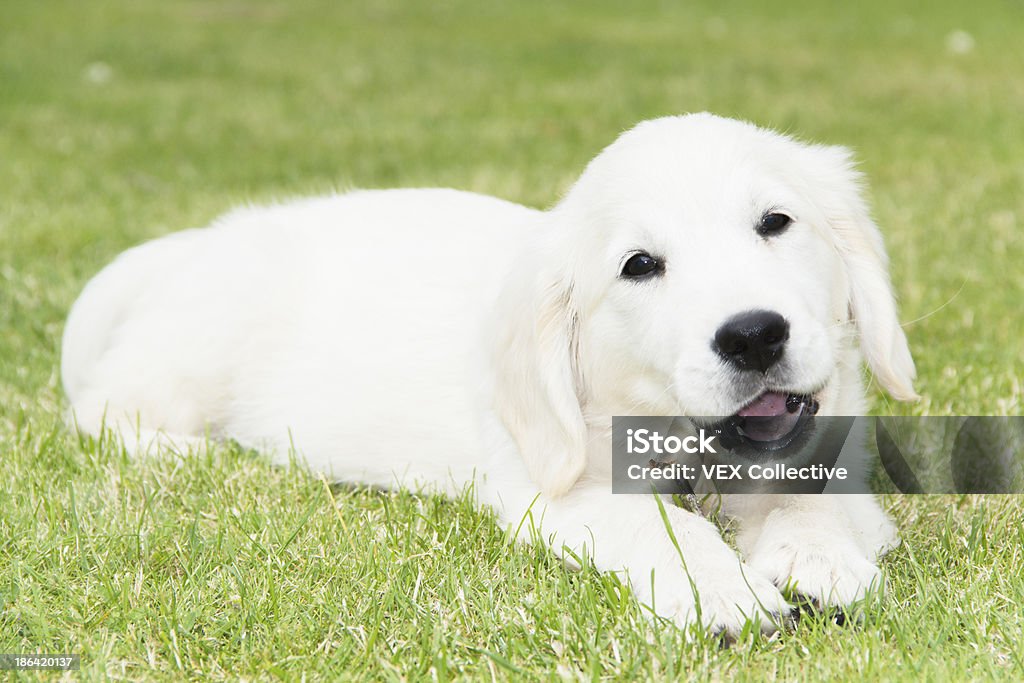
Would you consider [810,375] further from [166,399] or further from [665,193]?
[166,399]

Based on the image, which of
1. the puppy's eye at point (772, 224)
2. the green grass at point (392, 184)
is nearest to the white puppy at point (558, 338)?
the puppy's eye at point (772, 224)

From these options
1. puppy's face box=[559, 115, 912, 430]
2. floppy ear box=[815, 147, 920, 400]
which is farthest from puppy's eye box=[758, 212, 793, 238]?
floppy ear box=[815, 147, 920, 400]

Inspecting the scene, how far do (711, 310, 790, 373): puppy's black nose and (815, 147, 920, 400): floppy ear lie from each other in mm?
630

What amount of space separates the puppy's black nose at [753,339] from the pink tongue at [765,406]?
90 millimetres

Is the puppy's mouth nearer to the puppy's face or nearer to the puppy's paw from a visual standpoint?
the puppy's face

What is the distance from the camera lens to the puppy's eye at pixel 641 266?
8.75 ft

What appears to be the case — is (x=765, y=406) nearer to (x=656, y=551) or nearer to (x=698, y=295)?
(x=698, y=295)

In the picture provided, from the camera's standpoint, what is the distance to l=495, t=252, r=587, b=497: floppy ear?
276cm

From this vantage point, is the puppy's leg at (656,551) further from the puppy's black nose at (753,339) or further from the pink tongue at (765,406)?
the puppy's black nose at (753,339)

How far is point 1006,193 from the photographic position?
6410 millimetres

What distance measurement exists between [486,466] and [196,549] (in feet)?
2.48

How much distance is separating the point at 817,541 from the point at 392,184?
5099mm

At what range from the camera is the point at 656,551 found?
2.46m

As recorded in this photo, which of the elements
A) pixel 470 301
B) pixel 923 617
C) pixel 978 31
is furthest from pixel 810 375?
pixel 978 31
